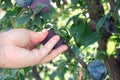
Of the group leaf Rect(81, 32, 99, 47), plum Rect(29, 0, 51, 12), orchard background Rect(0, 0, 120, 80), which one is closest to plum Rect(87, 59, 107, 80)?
orchard background Rect(0, 0, 120, 80)

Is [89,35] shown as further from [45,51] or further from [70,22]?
[45,51]

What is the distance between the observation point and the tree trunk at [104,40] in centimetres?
191

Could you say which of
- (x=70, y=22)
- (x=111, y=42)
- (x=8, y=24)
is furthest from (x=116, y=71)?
(x=8, y=24)

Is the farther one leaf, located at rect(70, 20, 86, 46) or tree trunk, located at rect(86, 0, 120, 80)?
tree trunk, located at rect(86, 0, 120, 80)

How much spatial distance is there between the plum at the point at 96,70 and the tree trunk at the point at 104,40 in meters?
0.21

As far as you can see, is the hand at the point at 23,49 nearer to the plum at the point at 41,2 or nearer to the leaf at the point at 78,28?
the plum at the point at 41,2

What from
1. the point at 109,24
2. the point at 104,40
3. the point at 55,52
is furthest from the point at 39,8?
the point at 104,40

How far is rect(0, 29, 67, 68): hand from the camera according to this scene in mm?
1491

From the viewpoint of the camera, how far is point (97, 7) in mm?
1996

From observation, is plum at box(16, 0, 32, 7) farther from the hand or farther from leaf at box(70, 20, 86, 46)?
leaf at box(70, 20, 86, 46)

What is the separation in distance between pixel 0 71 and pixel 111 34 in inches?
22.9

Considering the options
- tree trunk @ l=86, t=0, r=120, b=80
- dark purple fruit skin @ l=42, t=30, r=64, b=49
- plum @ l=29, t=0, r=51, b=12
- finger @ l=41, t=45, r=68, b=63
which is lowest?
tree trunk @ l=86, t=0, r=120, b=80

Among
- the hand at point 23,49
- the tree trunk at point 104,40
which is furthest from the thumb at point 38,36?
the tree trunk at point 104,40

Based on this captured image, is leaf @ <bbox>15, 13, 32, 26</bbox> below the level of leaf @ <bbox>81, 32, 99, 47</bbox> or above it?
above
